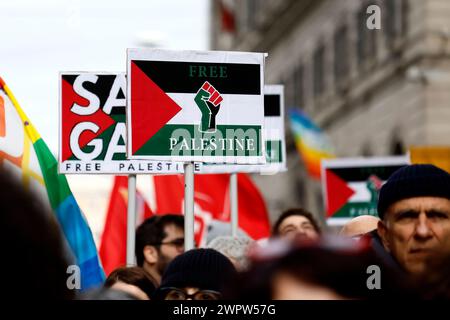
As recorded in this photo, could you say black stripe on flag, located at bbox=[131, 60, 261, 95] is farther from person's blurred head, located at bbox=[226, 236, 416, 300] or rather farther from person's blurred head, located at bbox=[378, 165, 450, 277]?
person's blurred head, located at bbox=[226, 236, 416, 300]

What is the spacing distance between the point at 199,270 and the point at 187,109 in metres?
1.20

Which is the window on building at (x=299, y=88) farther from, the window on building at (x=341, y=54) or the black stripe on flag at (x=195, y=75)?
the black stripe on flag at (x=195, y=75)

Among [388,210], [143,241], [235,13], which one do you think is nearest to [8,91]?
[143,241]

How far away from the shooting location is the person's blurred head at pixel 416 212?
463 centimetres

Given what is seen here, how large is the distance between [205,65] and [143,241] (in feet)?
8.13

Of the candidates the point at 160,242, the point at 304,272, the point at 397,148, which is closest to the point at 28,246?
the point at 304,272

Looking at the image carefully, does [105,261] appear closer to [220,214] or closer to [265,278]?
[220,214]

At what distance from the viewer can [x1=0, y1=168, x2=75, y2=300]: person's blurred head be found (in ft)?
8.82

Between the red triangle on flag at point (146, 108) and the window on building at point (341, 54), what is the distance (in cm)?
3678

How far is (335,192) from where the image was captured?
1216cm

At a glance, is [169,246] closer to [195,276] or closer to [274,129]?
[274,129]

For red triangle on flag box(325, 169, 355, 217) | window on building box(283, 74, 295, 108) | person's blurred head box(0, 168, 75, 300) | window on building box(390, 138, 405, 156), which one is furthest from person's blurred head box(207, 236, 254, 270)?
window on building box(283, 74, 295, 108)

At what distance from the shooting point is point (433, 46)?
110 feet

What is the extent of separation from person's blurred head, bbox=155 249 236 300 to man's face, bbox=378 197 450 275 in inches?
21.3
